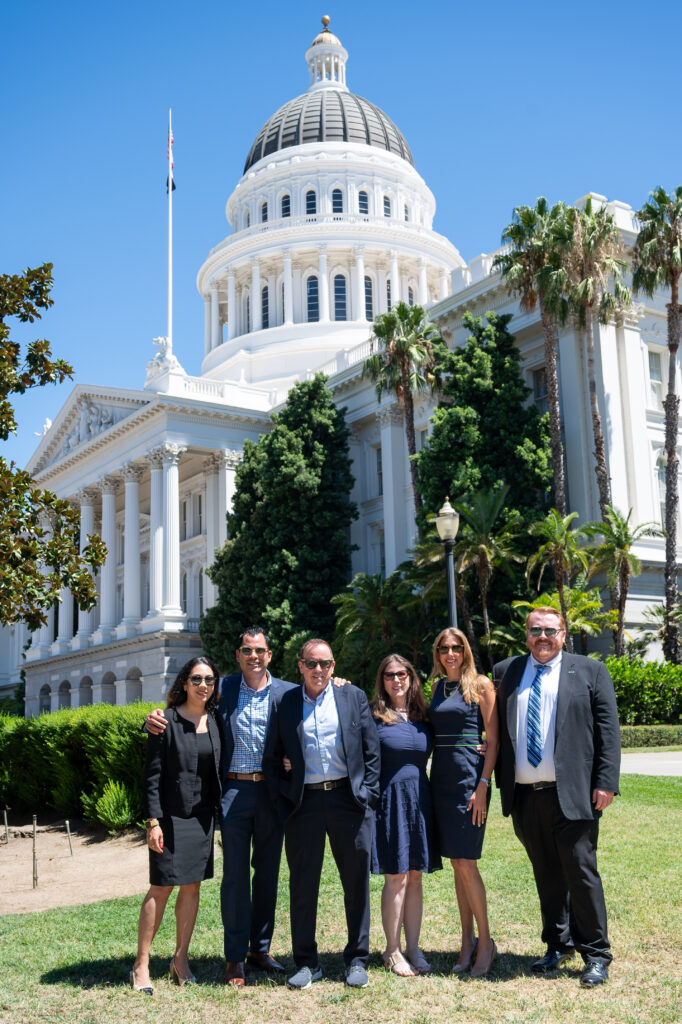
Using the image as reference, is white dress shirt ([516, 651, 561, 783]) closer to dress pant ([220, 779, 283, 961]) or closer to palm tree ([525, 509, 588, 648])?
dress pant ([220, 779, 283, 961])

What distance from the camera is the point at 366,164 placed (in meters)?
64.9

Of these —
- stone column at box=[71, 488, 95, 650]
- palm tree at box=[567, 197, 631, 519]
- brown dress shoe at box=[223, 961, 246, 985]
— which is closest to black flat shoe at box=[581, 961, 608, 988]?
brown dress shoe at box=[223, 961, 246, 985]

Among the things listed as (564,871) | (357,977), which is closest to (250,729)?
(357,977)

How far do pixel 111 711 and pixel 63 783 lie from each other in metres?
2.36

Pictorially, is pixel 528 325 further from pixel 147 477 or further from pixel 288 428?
pixel 147 477

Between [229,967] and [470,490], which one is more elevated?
[470,490]

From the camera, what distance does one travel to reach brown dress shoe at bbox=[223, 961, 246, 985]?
6.77 m

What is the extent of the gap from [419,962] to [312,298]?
5751 cm

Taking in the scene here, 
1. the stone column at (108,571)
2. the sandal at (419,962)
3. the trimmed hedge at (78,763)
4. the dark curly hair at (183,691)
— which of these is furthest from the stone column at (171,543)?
the sandal at (419,962)

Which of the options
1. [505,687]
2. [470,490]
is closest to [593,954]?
[505,687]

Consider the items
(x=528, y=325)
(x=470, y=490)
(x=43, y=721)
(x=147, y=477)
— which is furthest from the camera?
(x=147, y=477)

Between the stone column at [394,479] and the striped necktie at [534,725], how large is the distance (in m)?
33.0

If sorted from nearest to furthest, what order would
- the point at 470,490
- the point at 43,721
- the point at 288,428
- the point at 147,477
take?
the point at 43,721, the point at 470,490, the point at 288,428, the point at 147,477

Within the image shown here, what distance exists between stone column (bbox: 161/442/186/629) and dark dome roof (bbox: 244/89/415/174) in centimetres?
3142
